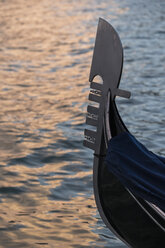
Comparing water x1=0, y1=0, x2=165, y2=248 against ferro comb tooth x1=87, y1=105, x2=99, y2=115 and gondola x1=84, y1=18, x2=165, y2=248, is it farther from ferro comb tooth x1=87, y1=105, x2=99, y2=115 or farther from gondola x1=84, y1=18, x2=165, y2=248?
ferro comb tooth x1=87, y1=105, x2=99, y2=115

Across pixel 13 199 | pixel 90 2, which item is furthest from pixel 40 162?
pixel 90 2

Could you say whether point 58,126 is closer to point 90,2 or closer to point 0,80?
point 0,80

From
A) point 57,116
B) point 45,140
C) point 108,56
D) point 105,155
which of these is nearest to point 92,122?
point 105,155

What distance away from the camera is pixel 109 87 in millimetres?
4836

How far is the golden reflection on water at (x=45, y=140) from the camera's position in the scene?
20.2 ft

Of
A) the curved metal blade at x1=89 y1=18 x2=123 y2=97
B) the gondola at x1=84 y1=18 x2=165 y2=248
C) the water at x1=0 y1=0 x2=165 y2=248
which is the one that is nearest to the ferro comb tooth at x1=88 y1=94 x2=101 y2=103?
the gondola at x1=84 y1=18 x2=165 y2=248

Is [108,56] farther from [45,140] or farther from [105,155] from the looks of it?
[45,140]

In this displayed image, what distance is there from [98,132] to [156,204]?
89 centimetres

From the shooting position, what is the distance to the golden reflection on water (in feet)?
20.2

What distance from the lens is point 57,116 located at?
32.7 ft

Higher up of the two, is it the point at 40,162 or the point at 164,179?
the point at 164,179

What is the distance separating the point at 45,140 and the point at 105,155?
395 cm

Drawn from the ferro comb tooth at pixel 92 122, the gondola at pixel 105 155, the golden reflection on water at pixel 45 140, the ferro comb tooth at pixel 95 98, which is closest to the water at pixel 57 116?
the golden reflection on water at pixel 45 140

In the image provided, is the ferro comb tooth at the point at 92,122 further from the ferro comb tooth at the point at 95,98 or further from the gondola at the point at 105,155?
the ferro comb tooth at the point at 95,98
